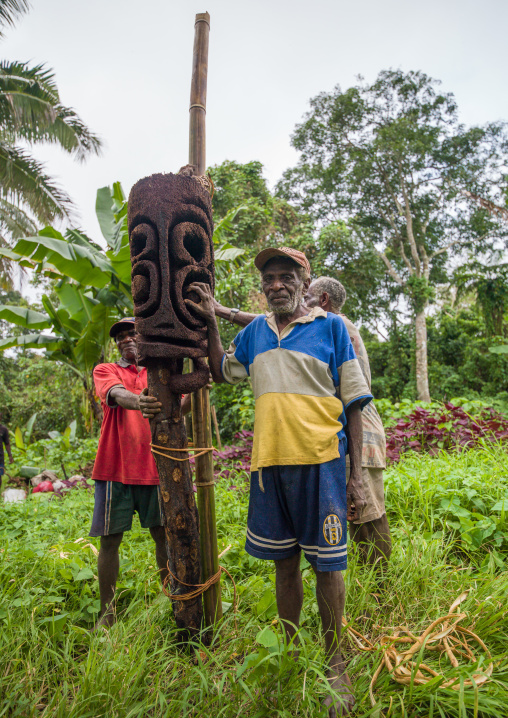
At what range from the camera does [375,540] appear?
264 cm

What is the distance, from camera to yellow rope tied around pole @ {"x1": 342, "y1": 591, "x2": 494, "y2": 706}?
71.2 inches

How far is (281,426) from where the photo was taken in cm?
188

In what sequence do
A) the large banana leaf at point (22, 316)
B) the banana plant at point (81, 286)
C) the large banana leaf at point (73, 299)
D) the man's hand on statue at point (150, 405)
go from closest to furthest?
the man's hand on statue at point (150, 405) → the banana plant at point (81, 286) → the large banana leaf at point (73, 299) → the large banana leaf at point (22, 316)

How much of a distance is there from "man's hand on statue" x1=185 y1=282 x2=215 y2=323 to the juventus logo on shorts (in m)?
1.00

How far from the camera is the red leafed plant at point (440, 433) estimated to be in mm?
4820

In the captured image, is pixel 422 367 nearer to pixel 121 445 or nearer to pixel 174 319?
pixel 121 445

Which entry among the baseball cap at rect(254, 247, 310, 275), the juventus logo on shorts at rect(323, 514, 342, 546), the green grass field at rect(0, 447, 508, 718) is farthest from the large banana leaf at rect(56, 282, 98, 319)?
the juventus logo on shorts at rect(323, 514, 342, 546)

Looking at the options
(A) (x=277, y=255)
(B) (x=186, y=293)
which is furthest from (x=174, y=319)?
(A) (x=277, y=255)

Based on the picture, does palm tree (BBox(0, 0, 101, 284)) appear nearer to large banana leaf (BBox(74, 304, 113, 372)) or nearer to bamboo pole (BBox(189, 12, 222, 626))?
large banana leaf (BBox(74, 304, 113, 372))

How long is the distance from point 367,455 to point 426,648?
2.96 ft

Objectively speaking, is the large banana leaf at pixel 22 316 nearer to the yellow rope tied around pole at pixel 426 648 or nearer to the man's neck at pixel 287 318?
the man's neck at pixel 287 318

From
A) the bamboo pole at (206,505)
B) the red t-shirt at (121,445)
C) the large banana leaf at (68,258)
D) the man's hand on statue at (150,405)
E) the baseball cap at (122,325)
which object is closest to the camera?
the man's hand on statue at (150,405)

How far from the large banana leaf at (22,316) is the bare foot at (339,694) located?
5.89 m

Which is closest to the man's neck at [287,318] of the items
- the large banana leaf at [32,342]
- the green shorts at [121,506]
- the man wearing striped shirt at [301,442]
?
the man wearing striped shirt at [301,442]
